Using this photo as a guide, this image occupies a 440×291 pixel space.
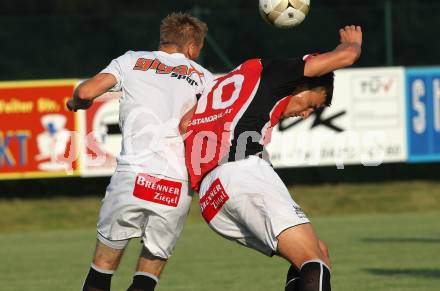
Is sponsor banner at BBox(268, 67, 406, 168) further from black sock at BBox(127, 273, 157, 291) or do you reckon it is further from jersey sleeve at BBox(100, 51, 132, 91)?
jersey sleeve at BBox(100, 51, 132, 91)

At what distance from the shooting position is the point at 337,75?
18234 mm

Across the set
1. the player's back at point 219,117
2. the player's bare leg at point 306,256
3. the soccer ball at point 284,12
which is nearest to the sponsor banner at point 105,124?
the soccer ball at point 284,12

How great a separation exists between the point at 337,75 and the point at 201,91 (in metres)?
10.8

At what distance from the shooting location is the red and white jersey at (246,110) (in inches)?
277

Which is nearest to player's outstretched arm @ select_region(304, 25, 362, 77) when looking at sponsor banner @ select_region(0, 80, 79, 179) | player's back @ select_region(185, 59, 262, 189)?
player's back @ select_region(185, 59, 262, 189)

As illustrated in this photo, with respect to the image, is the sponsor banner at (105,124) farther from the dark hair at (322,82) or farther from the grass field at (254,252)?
the dark hair at (322,82)

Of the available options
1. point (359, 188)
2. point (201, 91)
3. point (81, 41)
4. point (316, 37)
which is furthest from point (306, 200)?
Result: point (201, 91)

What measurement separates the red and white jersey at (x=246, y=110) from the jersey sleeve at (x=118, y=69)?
0.64 m

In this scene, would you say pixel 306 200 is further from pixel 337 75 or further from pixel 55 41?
pixel 55 41

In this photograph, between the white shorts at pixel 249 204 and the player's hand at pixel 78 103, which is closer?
the white shorts at pixel 249 204

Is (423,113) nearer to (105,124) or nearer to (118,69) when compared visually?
(105,124)

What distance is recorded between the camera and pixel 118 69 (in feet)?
24.7

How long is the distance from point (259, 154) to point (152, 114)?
82cm

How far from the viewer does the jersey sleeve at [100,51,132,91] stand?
7484 mm
